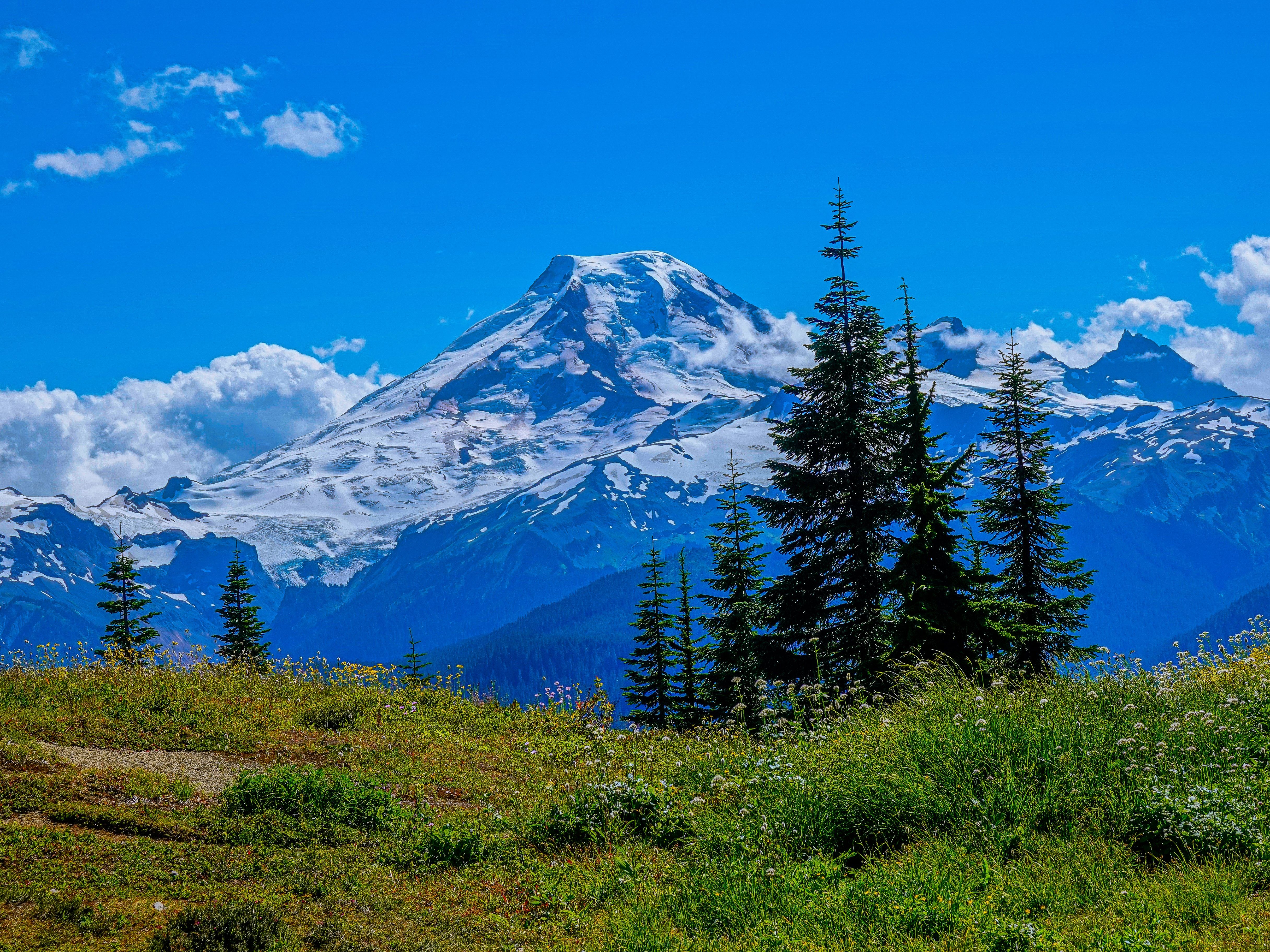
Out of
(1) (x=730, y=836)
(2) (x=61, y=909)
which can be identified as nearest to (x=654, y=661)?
(1) (x=730, y=836)

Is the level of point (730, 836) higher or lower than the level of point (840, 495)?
lower

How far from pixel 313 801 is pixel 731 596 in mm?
28117

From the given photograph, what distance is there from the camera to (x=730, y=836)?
289 inches

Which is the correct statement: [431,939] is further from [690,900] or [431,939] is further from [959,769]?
[959,769]

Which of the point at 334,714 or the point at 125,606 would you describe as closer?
the point at 334,714

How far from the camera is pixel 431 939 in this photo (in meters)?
6.41

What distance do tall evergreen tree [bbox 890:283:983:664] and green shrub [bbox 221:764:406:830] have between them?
10998 millimetres

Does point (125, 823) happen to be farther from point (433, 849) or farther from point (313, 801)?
point (433, 849)

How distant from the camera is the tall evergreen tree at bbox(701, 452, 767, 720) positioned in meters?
30.3

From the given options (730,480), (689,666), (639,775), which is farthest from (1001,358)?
(639,775)

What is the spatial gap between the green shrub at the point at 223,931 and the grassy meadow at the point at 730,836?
2 cm

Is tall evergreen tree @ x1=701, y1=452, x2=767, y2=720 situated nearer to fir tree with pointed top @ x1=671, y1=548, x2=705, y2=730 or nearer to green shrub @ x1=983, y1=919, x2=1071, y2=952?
fir tree with pointed top @ x1=671, y1=548, x2=705, y2=730

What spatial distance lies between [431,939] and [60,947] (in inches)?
94.3

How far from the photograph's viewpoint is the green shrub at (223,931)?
5.91 m
